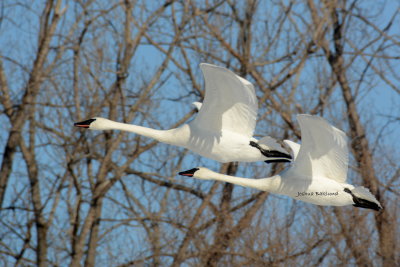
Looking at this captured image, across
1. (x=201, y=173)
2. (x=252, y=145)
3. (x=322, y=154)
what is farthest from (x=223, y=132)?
(x=322, y=154)

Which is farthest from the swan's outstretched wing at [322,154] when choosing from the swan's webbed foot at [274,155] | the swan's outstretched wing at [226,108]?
the swan's outstretched wing at [226,108]

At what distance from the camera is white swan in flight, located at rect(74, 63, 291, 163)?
11.7 meters

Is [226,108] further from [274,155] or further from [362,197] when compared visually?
[362,197]

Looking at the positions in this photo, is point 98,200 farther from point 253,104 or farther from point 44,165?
point 253,104

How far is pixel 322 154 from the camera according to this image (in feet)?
37.3

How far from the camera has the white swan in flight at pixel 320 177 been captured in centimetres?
1105

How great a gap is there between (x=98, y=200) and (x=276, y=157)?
990 centimetres

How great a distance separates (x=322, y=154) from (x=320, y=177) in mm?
323

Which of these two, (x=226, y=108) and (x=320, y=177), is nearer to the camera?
(x=320, y=177)

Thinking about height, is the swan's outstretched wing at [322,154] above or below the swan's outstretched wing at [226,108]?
below

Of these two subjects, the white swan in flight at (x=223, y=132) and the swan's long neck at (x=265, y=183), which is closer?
the swan's long neck at (x=265, y=183)

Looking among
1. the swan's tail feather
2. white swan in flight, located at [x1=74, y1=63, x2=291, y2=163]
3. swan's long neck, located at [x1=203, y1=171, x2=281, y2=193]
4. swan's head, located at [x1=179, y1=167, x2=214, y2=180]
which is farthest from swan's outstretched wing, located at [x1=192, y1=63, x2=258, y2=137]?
the swan's tail feather

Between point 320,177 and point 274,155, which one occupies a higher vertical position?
point 274,155

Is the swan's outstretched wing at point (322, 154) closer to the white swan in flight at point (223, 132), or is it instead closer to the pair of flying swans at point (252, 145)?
the pair of flying swans at point (252, 145)
